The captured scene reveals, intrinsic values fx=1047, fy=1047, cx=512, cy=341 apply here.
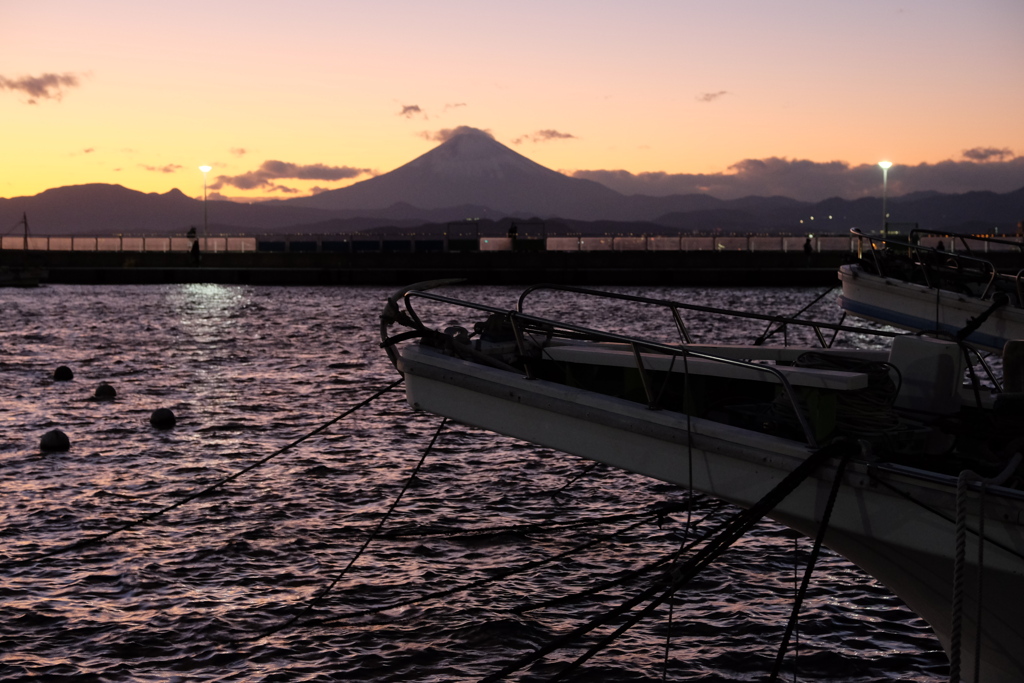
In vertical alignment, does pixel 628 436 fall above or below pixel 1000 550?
above

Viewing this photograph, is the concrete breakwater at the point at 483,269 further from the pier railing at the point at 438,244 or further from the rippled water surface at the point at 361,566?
the rippled water surface at the point at 361,566

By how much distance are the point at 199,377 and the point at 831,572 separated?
17.1m

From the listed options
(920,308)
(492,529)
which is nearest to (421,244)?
(920,308)

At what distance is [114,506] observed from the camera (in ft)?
39.9

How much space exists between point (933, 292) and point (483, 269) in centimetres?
4556

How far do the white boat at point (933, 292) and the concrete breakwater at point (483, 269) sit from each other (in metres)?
39.9

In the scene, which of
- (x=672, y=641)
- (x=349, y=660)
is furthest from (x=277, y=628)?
(x=672, y=641)

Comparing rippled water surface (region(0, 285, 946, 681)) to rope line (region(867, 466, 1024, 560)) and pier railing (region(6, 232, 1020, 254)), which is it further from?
pier railing (region(6, 232, 1020, 254))

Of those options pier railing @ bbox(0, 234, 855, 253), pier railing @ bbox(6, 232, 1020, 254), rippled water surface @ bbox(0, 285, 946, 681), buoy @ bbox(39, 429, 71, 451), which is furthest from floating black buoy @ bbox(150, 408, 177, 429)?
pier railing @ bbox(0, 234, 855, 253)

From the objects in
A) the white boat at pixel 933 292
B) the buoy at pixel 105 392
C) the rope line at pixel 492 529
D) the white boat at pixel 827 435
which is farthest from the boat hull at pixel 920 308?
the buoy at pixel 105 392

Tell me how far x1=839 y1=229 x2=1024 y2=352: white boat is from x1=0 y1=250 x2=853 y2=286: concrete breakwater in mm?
39946

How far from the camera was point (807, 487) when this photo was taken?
20.5 feet

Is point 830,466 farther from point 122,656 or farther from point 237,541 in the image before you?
point 237,541

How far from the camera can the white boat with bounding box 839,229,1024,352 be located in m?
14.7
